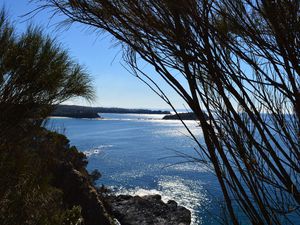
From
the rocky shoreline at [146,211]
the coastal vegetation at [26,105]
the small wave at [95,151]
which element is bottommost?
the rocky shoreline at [146,211]

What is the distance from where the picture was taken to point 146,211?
→ 946 inches

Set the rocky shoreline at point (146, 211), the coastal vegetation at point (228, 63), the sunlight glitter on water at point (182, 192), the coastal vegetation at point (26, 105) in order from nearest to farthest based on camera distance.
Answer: the coastal vegetation at point (228, 63), the coastal vegetation at point (26, 105), the rocky shoreline at point (146, 211), the sunlight glitter on water at point (182, 192)

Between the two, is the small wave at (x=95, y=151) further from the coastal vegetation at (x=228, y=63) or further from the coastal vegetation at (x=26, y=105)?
the coastal vegetation at (x=228, y=63)

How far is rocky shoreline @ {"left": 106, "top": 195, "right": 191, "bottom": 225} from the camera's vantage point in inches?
878

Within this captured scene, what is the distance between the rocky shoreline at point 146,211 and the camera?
22312mm

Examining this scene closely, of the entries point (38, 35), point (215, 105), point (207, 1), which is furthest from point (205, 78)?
point (38, 35)

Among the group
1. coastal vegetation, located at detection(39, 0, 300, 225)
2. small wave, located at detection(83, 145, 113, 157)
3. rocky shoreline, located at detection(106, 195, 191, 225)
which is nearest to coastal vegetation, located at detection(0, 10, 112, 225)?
coastal vegetation, located at detection(39, 0, 300, 225)

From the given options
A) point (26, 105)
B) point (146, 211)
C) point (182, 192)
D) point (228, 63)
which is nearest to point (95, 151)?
point (182, 192)

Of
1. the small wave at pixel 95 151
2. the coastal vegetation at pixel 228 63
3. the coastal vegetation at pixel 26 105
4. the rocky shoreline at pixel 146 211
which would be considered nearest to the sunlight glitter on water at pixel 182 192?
→ the rocky shoreline at pixel 146 211

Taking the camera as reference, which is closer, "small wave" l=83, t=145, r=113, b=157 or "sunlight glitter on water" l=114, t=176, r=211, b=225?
"sunlight glitter on water" l=114, t=176, r=211, b=225

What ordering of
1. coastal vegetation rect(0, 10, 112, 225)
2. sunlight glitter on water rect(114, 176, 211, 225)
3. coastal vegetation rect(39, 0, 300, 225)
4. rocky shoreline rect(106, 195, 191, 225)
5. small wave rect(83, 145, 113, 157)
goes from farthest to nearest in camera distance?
small wave rect(83, 145, 113, 157), sunlight glitter on water rect(114, 176, 211, 225), rocky shoreline rect(106, 195, 191, 225), coastal vegetation rect(0, 10, 112, 225), coastal vegetation rect(39, 0, 300, 225)

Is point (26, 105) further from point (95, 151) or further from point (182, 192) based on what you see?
point (95, 151)

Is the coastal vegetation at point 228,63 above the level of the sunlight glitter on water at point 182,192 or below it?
above

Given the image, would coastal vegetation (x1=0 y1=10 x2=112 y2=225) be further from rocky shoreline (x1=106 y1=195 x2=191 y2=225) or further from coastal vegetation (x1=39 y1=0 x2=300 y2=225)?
rocky shoreline (x1=106 y1=195 x2=191 y2=225)
